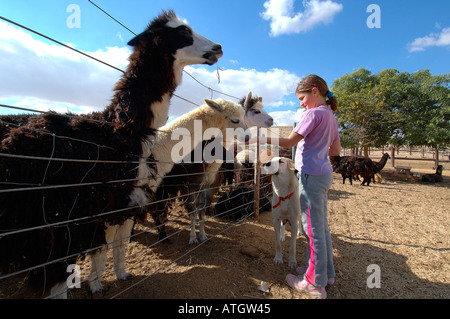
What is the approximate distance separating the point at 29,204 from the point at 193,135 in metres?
1.97

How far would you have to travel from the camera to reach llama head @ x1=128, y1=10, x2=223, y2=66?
82.9 inches

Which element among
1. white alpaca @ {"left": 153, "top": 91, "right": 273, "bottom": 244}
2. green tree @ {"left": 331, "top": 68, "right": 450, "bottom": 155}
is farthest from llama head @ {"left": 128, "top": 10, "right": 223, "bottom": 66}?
green tree @ {"left": 331, "top": 68, "right": 450, "bottom": 155}

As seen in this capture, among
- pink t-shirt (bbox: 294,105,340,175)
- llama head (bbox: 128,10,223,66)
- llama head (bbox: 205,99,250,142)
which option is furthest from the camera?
llama head (bbox: 205,99,250,142)

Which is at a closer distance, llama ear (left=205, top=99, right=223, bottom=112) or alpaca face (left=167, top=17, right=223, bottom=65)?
alpaca face (left=167, top=17, right=223, bottom=65)

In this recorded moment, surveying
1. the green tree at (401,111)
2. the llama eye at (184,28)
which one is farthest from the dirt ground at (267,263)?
the green tree at (401,111)

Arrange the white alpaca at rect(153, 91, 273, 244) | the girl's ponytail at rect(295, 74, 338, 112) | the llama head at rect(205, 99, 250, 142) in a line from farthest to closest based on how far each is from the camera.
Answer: the white alpaca at rect(153, 91, 273, 244), the llama head at rect(205, 99, 250, 142), the girl's ponytail at rect(295, 74, 338, 112)

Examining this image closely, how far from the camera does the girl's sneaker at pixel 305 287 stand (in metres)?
2.39

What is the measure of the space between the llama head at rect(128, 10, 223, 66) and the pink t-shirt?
123 cm

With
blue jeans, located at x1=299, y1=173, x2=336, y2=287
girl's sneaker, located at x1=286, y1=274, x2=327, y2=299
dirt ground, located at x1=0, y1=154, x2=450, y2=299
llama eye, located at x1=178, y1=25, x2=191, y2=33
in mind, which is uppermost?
llama eye, located at x1=178, y1=25, x2=191, y2=33

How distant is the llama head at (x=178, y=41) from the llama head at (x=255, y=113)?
2.28m

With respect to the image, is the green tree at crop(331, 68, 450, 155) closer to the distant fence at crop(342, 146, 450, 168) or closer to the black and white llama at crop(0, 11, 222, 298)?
the distant fence at crop(342, 146, 450, 168)

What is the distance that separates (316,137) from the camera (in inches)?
89.8

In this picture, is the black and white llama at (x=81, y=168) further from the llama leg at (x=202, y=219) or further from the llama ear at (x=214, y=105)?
the llama leg at (x=202, y=219)
